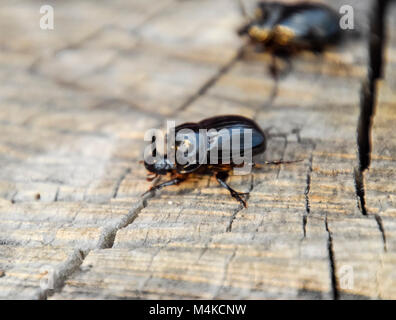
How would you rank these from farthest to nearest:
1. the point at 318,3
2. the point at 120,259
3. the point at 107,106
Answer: the point at 318,3 → the point at 107,106 → the point at 120,259

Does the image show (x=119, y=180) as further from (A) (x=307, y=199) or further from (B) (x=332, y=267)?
(B) (x=332, y=267)

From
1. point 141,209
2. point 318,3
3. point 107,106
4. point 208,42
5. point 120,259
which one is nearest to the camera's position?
point 120,259

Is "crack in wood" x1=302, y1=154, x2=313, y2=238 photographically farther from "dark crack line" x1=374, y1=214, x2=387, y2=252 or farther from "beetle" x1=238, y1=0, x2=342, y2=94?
"beetle" x1=238, y1=0, x2=342, y2=94

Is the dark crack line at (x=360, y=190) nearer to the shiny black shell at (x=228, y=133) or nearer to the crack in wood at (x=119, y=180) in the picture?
the shiny black shell at (x=228, y=133)

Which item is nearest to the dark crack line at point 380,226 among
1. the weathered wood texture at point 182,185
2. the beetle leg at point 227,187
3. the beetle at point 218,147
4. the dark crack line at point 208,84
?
the weathered wood texture at point 182,185

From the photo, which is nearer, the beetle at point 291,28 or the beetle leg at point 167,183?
the beetle leg at point 167,183
